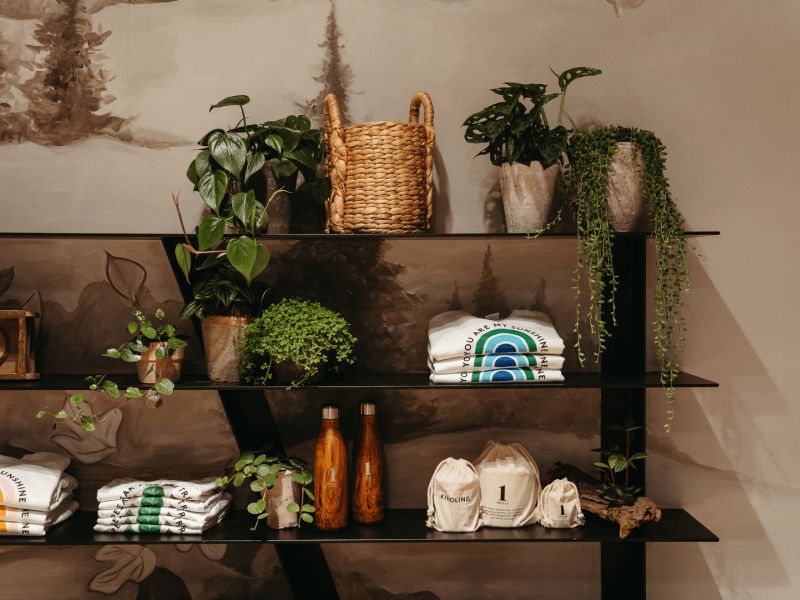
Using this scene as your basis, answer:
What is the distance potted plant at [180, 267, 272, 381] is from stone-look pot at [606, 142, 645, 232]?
37.7 inches

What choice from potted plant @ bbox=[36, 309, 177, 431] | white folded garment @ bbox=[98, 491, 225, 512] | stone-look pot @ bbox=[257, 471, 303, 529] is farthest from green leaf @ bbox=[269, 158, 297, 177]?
white folded garment @ bbox=[98, 491, 225, 512]

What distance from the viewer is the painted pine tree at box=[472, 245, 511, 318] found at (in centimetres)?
175

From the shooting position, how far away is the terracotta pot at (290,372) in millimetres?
1478

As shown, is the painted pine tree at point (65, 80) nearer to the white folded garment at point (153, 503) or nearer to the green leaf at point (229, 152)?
the green leaf at point (229, 152)

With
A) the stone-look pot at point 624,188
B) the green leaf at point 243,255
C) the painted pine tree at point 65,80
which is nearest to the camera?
the green leaf at point 243,255

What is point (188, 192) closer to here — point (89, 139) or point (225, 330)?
point (89, 139)

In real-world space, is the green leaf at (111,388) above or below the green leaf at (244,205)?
below

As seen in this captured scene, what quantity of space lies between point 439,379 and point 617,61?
1.13 m

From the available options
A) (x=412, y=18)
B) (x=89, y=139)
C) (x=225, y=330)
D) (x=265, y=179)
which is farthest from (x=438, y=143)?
(x=89, y=139)

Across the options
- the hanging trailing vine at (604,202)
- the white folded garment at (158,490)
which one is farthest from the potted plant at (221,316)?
the hanging trailing vine at (604,202)

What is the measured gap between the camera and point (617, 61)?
1.75 metres

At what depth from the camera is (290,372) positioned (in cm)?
148

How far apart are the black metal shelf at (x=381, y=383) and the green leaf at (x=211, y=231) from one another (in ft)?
1.22

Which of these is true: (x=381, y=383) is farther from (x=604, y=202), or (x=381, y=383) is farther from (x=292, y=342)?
(x=604, y=202)
